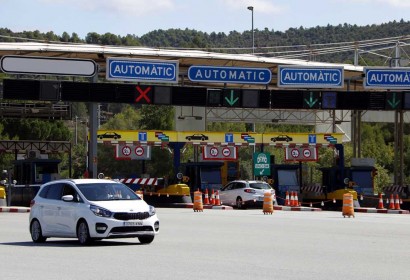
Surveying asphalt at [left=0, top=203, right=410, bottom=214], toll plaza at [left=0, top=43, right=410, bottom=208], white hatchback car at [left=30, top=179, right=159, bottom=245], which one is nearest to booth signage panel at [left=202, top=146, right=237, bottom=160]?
toll plaza at [left=0, top=43, right=410, bottom=208]

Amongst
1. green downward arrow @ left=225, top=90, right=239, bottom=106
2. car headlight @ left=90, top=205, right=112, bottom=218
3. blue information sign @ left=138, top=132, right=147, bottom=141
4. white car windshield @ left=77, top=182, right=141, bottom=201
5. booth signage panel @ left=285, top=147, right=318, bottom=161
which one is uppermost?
green downward arrow @ left=225, top=90, right=239, bottom=106

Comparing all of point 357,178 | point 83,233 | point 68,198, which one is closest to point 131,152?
point 357,178

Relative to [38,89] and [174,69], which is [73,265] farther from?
[174,69]

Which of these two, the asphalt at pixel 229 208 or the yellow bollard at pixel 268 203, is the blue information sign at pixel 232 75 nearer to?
the asphalt at pixel 229 208

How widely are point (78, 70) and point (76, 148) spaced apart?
7000 centimetres

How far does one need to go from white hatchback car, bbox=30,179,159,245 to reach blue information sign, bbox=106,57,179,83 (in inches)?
923

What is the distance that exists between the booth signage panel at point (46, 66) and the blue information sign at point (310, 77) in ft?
31.8

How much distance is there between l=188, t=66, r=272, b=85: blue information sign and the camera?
1907 inches

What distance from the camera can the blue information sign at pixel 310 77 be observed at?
4972cm

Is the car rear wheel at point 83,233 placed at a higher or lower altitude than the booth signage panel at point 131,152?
lower

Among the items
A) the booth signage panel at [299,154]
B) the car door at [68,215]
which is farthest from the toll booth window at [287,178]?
the car door at [68,215]

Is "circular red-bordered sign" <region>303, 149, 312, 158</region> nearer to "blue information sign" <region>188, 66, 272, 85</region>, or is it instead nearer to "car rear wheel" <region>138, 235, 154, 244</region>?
"blue information sign" <region>188, 66, 272, 85</region>

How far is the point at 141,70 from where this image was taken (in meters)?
47.2

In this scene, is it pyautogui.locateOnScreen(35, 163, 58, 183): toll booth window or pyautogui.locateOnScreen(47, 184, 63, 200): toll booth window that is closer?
pyautogui.locateOnScreen(47, 184, 63, 200): toll booth window
